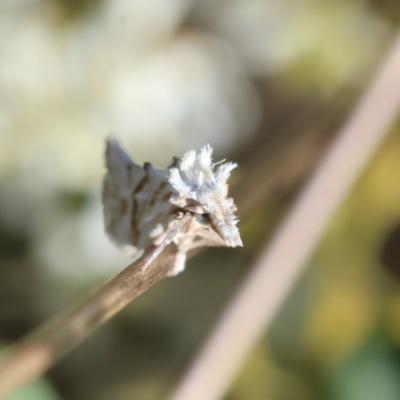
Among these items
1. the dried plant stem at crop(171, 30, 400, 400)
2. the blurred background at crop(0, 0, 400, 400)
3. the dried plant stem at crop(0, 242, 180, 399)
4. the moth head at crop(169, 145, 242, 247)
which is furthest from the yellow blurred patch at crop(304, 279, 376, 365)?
the moth head at crop(169, 145, 242, 247)

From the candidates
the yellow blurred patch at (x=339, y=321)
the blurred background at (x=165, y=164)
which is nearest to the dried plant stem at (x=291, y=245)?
the blurred background at (x=165, y=164)

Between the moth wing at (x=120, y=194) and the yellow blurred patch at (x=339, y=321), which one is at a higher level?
the moth wing at (x=120, y=194)

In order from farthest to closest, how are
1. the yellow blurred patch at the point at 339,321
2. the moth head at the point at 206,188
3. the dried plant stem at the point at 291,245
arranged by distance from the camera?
the yellow blurred patch at the point at 339,321, the dried plant stem at the point at 291,245, the moth head at the point at 206,188

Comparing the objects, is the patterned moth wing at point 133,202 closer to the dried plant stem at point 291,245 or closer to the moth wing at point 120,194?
the moth wing at point 120,194

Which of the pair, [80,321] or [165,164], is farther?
[165,164]

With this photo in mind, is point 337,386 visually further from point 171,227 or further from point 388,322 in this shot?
point 171,227

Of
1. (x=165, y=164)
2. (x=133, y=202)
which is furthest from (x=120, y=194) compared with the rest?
(x=165, y=164)

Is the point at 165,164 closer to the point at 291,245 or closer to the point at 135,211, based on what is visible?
the point at 291,245

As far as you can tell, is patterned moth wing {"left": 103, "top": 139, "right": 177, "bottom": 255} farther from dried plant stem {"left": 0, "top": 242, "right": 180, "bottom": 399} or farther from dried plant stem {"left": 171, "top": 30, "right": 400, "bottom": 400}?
dried plant stem {"left": 171, "top": 30, "right": 400, "bottom": 400}
